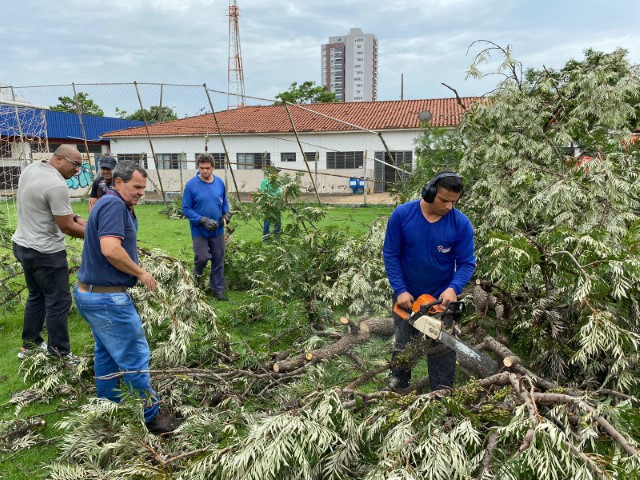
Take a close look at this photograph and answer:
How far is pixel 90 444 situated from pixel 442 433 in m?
1.78

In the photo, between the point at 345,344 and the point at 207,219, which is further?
the point at 207,219

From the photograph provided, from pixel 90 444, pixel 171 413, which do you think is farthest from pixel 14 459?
pixel 171 413

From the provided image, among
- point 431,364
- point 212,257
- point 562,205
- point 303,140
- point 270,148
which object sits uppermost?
point 303,140

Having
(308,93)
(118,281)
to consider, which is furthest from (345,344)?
(308,93)

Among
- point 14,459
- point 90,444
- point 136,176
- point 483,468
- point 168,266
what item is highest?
point 136,176

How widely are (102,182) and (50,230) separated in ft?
3.69

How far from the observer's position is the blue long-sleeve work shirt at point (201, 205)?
5.59 metres

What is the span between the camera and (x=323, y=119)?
23.8 m

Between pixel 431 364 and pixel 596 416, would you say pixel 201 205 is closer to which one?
pixel 431 364

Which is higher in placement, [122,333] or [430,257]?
[430,257]

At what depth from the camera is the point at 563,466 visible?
1.89 m

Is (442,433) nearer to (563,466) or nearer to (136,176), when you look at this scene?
(563,466)

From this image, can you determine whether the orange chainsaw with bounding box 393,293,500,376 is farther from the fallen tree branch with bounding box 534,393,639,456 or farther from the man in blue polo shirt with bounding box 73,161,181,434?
the man in blue polo shirt with bounding box 73,161,181,434

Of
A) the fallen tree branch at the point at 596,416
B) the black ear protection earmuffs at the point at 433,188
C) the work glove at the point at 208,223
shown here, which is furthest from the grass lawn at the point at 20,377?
the fallen tree branch at the point at 596,416
